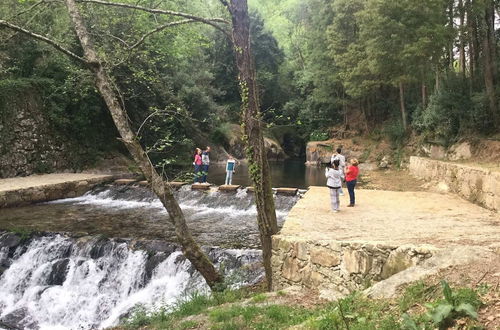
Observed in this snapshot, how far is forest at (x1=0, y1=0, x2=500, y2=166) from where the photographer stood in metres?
15.4

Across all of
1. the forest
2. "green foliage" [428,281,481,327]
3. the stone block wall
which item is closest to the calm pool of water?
the forest

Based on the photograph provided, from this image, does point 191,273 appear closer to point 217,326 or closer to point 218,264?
point 218,264

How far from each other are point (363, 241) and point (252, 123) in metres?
2.47

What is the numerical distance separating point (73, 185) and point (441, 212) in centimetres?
1340

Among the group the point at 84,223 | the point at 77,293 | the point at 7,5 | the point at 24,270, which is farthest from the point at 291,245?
the point at 7,5

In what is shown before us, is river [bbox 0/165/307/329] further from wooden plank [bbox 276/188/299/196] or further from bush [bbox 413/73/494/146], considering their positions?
bush [bbox 413/73/494/146]

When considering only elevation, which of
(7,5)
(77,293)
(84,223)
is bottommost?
(77,293)

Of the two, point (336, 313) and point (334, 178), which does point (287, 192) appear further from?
point (336, 313)

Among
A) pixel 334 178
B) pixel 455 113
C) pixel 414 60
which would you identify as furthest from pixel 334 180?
pixel 414 60

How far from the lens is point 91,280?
848 centimetres

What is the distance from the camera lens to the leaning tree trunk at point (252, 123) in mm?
5996

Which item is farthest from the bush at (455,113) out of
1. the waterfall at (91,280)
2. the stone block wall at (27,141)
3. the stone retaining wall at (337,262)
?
the stone block wall at (27,141)

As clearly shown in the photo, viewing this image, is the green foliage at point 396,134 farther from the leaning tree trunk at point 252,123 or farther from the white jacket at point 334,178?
the leaning tree trunk at point 252,123

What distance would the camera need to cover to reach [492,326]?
290 cm
